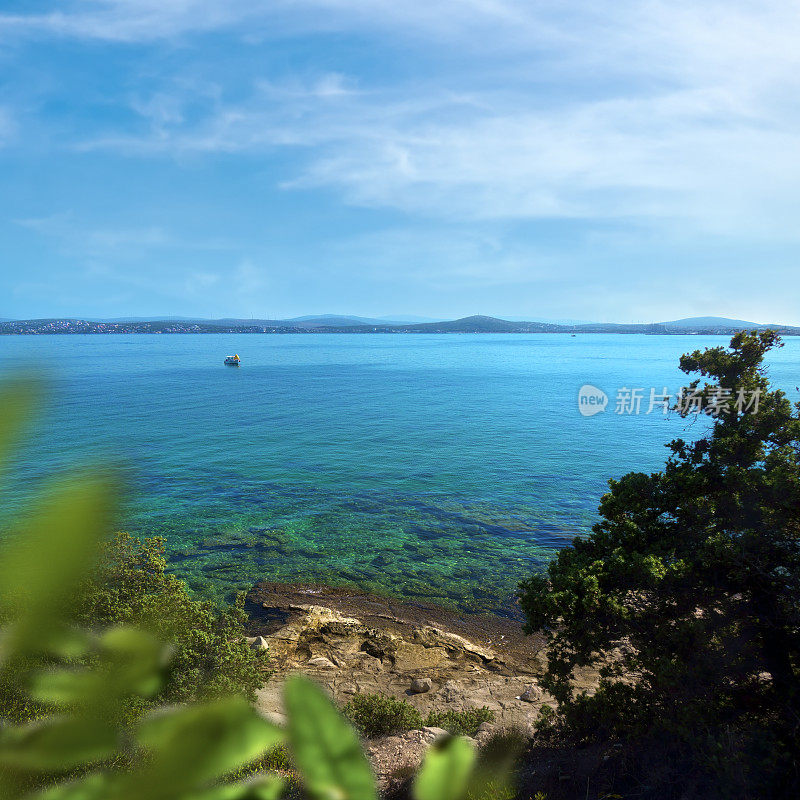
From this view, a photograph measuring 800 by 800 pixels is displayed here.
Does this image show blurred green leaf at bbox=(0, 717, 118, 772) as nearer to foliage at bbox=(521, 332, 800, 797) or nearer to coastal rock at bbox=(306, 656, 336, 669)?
foliage at bbox=(521, 332, 800, 797)

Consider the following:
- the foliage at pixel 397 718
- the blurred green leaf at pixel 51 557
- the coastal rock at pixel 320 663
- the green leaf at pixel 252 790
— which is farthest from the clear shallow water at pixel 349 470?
the foliage at pixel 397 718

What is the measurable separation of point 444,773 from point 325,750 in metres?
0.13

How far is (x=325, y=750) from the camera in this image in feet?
1.68

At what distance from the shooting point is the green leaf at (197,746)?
1.35ft

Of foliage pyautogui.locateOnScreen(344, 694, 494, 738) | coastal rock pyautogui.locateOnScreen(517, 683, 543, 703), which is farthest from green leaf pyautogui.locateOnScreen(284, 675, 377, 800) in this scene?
coastal rock pyautogui.locateOnScreen(517, 683, 543, 703)

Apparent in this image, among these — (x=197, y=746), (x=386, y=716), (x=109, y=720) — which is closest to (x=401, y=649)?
(x=386, y=716)

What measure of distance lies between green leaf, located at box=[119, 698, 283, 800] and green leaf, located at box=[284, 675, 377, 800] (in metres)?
0.03

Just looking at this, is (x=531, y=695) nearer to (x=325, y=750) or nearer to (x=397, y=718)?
(x=397, y=718)

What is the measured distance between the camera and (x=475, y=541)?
28281 millimetres

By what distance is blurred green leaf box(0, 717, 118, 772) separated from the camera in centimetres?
54

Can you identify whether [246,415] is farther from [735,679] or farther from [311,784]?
[311,784]

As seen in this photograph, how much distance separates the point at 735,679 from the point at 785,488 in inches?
152

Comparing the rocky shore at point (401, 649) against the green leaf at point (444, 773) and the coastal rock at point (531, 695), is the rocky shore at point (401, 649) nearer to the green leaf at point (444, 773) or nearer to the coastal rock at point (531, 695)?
the coastal rock at point (531, 695)

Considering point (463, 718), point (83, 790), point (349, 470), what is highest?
point (83, 790)
